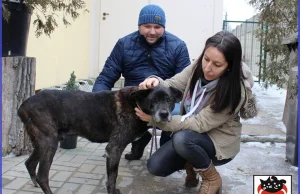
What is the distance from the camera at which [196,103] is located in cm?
325

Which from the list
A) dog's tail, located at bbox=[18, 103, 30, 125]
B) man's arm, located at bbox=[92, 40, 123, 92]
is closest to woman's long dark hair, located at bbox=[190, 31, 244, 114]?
man's arm, located at bbox=[92, 40, 123, 92]

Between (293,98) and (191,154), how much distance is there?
1.89 meters

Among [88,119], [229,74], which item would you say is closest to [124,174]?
[88,119]

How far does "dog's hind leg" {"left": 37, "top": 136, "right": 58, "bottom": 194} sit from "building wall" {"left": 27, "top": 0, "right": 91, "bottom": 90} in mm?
3255

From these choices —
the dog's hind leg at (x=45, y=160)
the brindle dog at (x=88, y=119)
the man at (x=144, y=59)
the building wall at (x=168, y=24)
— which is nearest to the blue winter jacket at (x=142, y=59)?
the man at (x=144, y=59)

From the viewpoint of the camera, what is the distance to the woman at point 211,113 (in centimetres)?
296

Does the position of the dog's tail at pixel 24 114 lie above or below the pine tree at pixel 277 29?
below

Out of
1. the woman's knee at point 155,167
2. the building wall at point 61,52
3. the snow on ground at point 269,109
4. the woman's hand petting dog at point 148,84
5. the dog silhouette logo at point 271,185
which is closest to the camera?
the dog silhouette logo at point 271,185

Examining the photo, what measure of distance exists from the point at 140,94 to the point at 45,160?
0.97 m

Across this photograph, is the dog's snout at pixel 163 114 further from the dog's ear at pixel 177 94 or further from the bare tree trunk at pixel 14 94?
the bare tree trunk at pixel 14 94

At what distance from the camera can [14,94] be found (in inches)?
161

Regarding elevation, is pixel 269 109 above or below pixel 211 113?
below

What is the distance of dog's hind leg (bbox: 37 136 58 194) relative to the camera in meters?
3.13

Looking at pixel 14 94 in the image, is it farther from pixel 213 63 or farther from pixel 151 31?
pixel 213 63
